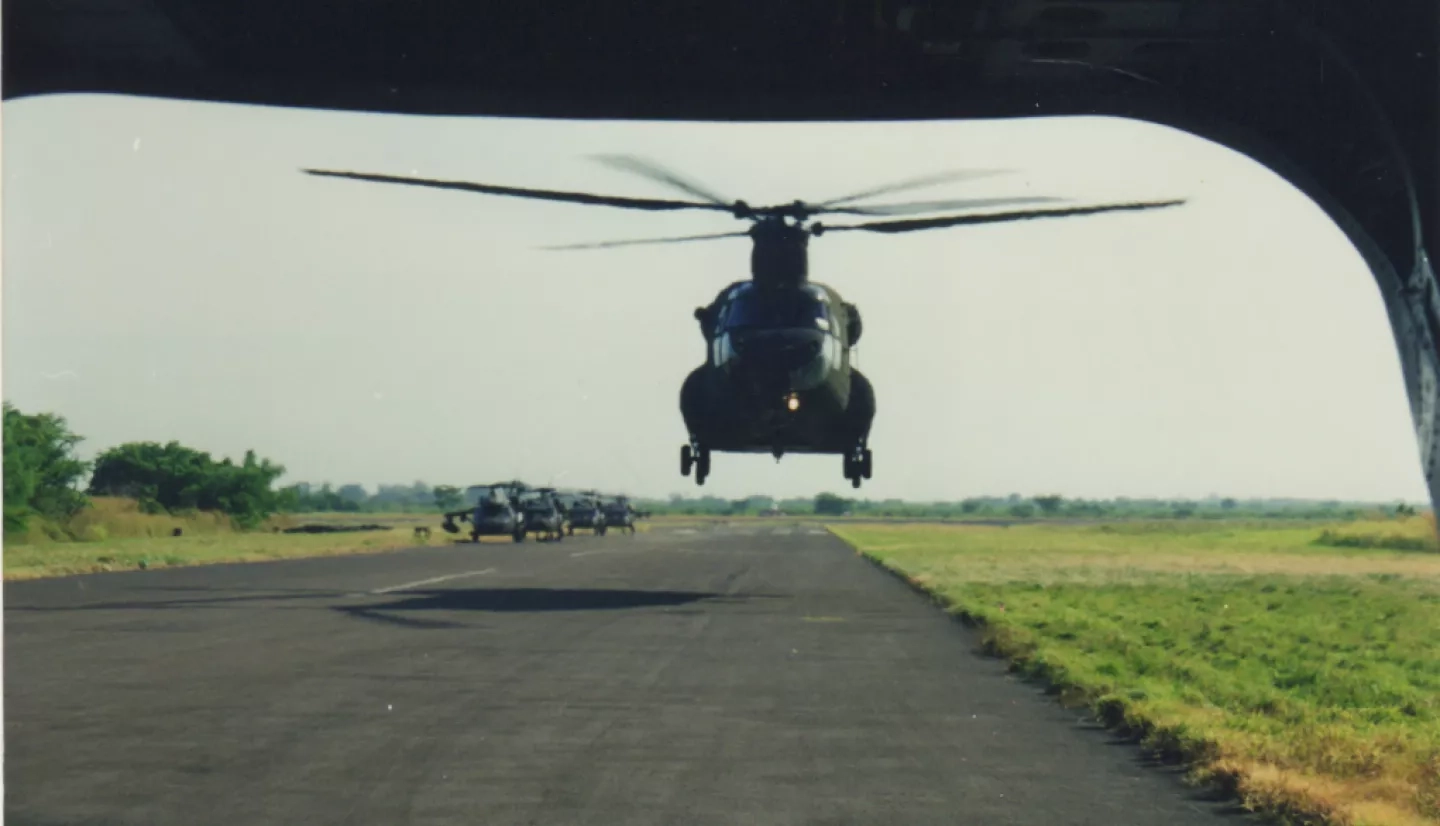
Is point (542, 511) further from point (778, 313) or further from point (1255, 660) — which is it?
point (778, 313)

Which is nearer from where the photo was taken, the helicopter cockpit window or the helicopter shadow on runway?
the helicopter cockpit window

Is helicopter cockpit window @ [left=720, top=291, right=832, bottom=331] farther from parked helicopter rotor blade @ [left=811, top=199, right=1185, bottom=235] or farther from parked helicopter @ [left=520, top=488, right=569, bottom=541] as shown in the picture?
parked helicopter @ [left=520, top=488, right=569, bottom=541]

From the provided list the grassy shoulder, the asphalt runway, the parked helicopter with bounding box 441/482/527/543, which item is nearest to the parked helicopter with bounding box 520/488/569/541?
the parked helicopter with bounding box 441/482/527/543

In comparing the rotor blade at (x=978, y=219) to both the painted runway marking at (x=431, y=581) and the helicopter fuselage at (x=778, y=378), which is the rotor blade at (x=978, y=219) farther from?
the painted runway marking at (x=431, y=581)

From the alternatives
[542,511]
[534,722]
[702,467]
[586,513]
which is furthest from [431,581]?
[586,513]

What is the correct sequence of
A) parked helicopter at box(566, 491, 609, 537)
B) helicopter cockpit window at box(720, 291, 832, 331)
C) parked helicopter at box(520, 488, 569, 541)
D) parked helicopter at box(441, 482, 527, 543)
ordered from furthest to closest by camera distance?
1. parked helicopter at box(566, 491, 609, 537)
2. parked helicopter at box(520, 488, 569, 541)
3. parked helicopter at box(441, 482, 527, 543)
4. helicopter cockpit window at box(720, 291, 832, 331)

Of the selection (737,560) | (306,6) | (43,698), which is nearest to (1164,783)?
(306,6)
